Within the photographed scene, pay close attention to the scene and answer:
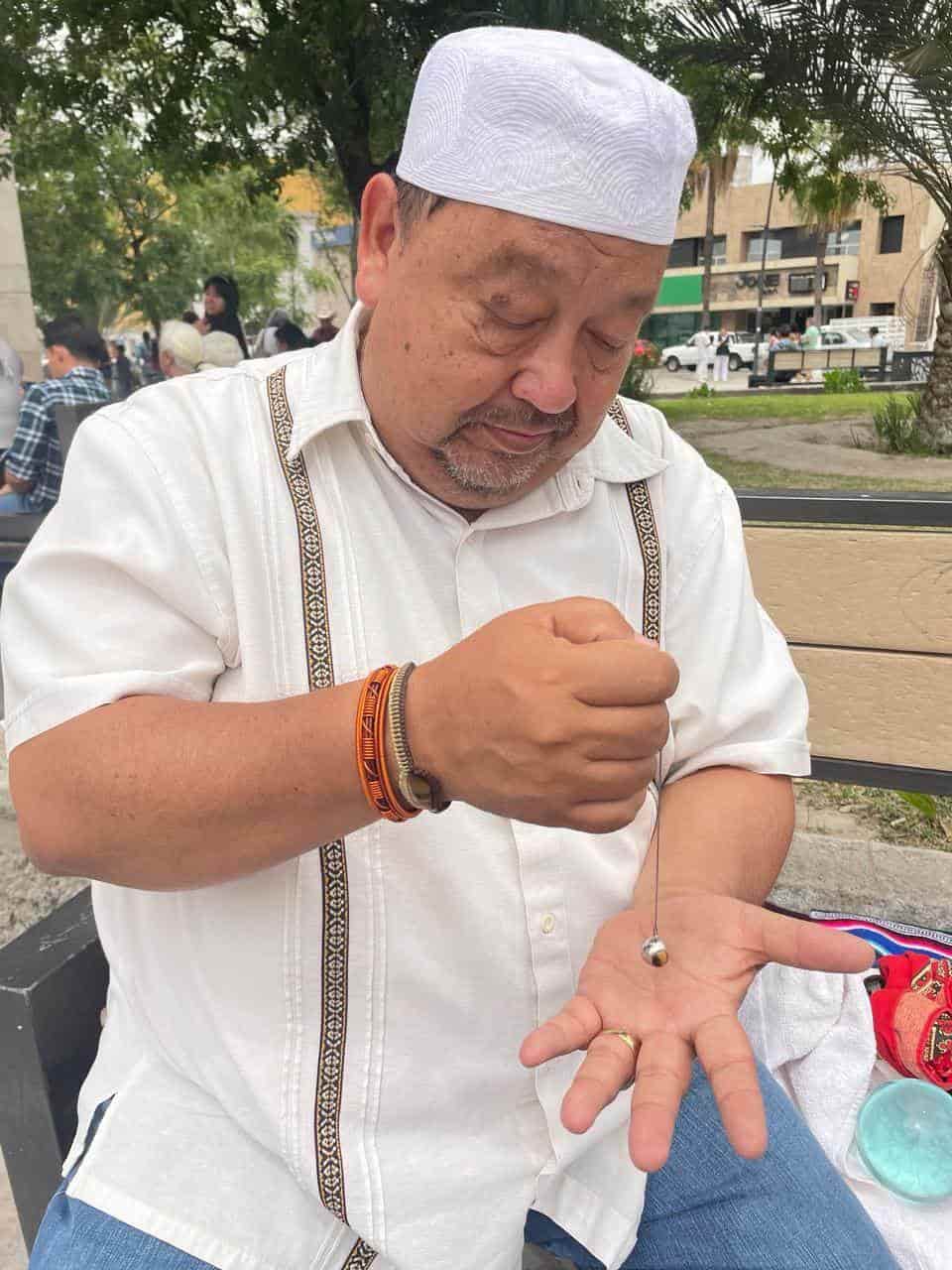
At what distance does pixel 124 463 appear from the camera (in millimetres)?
1205

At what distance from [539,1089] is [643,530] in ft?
2.62

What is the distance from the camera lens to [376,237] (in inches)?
51.7

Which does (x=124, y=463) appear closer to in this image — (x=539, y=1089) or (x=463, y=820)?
(x=463, y=820)

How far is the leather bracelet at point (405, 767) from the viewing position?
98 cm

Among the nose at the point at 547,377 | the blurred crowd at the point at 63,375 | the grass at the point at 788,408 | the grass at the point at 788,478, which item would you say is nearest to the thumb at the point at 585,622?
the nose at the point at 547,377

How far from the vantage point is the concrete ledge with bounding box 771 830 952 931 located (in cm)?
276

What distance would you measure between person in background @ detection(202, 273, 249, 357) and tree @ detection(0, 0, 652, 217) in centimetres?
98

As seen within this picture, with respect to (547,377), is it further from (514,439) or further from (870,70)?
(870,70)

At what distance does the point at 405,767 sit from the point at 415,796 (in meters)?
0.03

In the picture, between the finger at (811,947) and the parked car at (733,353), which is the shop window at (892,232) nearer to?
the finger at (811,947)

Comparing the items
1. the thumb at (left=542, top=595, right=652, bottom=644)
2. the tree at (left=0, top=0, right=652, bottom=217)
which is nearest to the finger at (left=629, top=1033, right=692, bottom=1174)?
the thumb at (left=542, top=595, right=652, bottom=644)

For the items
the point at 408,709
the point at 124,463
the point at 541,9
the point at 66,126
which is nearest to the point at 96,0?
the point at 66,126

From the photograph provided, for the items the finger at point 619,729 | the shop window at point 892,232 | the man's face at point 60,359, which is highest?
the shop window at point 892,232

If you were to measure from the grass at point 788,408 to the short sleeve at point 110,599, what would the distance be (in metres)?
3.95
